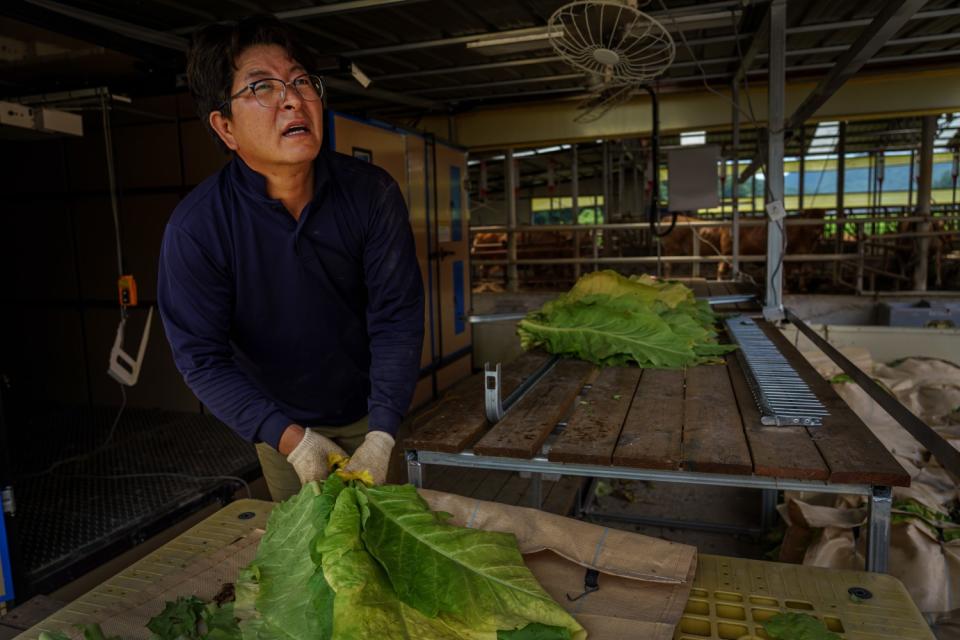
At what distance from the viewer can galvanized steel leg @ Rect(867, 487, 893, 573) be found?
193 centimetres

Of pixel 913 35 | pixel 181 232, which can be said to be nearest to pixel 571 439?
pixel 181 232

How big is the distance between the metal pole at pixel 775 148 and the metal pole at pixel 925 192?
4861 mm

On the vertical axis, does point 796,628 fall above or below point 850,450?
below

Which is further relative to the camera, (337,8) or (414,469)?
(337,8)

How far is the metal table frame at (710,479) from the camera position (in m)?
1.94

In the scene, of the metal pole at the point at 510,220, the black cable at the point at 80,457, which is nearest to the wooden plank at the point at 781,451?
the black cable at the point at 80,457

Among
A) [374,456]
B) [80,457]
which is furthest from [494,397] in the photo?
[80,457]

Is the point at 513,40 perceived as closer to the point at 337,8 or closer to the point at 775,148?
the point at 337,8

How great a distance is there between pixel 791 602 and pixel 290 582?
1201 millimetres

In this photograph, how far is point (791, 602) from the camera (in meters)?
1.59

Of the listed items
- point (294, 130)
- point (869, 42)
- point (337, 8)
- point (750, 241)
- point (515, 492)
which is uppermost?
point (337, 8)

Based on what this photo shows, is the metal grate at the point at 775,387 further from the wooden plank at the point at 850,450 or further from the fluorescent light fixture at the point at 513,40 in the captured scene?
the fluorescent light fixture at the point at 513,40

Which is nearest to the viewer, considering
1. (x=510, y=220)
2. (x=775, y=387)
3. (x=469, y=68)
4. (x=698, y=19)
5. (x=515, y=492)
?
(x=775, y=387)

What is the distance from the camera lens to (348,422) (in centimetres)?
275
